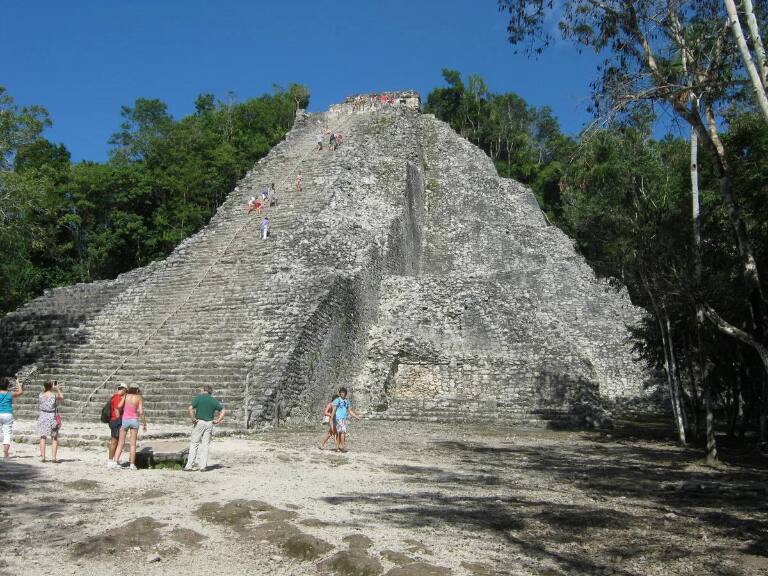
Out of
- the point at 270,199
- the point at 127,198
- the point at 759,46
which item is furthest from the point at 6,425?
the point at 127,198

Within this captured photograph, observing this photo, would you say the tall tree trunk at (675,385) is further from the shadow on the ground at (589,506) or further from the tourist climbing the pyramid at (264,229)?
the tourist climbing the pyramid at (264,229)

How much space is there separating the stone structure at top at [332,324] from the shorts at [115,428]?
3.82m

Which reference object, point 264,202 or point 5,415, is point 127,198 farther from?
point 5,415

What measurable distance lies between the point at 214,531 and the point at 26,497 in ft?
6.82

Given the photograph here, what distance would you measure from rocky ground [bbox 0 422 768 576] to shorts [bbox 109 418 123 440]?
0.45 m

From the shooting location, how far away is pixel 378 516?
18.5 ft

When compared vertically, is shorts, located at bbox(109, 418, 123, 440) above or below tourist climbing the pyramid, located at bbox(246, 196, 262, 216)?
below

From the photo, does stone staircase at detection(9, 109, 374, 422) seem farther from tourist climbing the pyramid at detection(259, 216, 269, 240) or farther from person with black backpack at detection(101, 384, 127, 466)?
person with black backpack at detection(101, 384, 127, 466)

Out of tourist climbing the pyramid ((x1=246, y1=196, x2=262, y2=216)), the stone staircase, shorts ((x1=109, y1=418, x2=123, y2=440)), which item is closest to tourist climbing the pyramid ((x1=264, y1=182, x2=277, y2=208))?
tourist climbing the pyramid ((x1=246, y1=196, x2=262, y2=216))

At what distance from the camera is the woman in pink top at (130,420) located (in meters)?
7.61

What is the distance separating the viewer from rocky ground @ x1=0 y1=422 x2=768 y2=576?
173 inches

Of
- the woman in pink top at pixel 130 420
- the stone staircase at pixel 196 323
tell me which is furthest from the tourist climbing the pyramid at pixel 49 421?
the stone staircase at pixel 196 323

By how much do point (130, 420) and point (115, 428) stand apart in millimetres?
193

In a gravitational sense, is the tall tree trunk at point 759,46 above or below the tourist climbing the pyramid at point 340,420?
above
